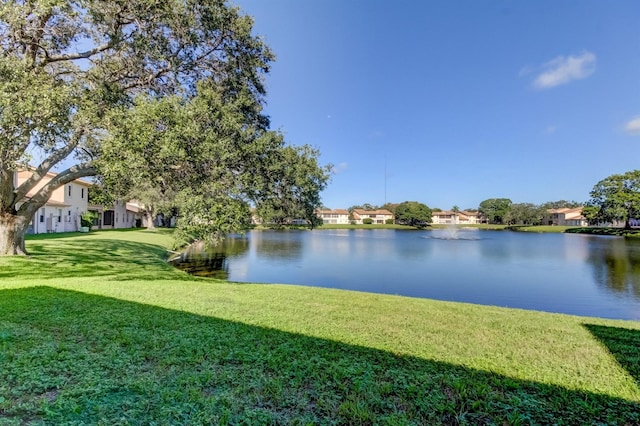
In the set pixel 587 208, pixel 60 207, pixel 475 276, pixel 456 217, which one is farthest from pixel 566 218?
pixel 60 207

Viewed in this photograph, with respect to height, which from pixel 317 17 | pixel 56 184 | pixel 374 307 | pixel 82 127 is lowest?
pixel 374 307

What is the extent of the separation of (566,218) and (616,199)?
35883 millimetres

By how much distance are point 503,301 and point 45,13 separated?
1673 centimetres

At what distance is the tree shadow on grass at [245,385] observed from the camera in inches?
104

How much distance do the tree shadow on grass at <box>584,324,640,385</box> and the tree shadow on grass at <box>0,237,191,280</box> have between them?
10.7 m

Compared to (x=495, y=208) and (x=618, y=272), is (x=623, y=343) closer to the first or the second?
(x=618, y=272)

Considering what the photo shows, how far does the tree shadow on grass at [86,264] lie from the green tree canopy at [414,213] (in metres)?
83.2

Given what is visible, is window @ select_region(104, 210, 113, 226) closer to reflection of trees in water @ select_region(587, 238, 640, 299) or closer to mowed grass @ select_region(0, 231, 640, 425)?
Result: mowed grass @ select_region(0, 231, 640, 425)

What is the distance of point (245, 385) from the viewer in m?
3.12

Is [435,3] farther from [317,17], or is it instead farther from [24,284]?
[24,284]

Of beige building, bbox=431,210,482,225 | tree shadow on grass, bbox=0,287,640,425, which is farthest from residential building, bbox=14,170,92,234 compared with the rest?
beige building, bbox=431,210,482,225

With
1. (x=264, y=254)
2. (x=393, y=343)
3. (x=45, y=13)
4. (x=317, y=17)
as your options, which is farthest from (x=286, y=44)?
(x=393, y=343)

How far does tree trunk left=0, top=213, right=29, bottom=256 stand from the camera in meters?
11.7

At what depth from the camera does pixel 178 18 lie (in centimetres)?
1013
